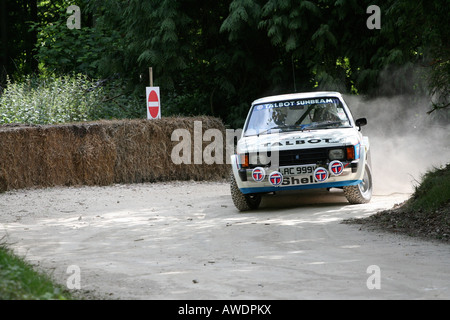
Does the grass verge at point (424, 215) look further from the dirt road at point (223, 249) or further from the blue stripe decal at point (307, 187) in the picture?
the blue stripe decal at point (307, 187)

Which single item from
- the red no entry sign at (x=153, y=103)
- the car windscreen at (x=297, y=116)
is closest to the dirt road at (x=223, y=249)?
the car windscreen at (x=297, y=116)

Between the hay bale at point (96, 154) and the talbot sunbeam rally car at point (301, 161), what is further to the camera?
the hay bale at point (96, 154)

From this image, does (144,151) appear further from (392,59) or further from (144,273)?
(144,273)

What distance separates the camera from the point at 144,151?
1897 centimetres

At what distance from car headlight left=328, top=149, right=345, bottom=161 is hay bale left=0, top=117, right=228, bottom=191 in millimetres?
7454

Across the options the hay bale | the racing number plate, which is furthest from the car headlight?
the hay bale

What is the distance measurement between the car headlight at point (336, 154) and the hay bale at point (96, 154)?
24.5 ft

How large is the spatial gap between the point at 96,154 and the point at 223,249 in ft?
31.9

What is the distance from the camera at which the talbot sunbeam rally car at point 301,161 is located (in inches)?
487

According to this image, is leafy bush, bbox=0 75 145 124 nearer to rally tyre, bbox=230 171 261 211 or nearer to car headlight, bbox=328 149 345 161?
rally tyre, bbox=230 171 261 211

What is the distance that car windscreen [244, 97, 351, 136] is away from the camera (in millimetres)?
13523

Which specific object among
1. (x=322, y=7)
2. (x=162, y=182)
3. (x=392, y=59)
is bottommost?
(x=162, y=182)
